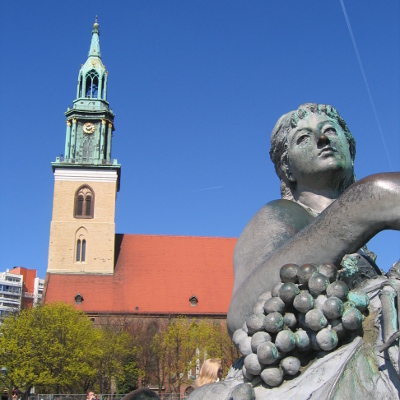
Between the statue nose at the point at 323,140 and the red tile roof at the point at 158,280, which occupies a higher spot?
the red tile roof at the point at 158,280

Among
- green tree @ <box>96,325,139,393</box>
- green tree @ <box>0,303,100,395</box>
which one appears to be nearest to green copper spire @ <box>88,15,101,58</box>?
green tree @ <box>96,325,139,393</box>

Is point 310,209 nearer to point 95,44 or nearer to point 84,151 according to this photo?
point 84,151

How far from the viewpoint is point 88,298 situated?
135 feet

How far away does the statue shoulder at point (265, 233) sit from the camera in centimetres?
173

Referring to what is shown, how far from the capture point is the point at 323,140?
1.92m

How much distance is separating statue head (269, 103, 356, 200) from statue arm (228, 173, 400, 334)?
53 centimetres

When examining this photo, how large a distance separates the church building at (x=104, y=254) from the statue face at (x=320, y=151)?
39.9m

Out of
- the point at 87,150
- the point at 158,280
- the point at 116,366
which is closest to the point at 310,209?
the point at 116,366

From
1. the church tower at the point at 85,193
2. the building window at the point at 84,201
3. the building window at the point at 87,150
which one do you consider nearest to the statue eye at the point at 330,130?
the church tower at the point at 85,193

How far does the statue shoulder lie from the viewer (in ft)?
5.67

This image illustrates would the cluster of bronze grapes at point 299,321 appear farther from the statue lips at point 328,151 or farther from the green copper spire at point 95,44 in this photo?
the green copper spire at point 95,44

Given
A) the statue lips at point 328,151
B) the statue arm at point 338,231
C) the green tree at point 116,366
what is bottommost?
the statue arm at point 338,231

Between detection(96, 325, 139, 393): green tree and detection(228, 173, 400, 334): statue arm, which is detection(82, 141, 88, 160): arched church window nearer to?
detection(96, 325, 139, 393): green tree

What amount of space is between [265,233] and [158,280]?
4249 centimetres
